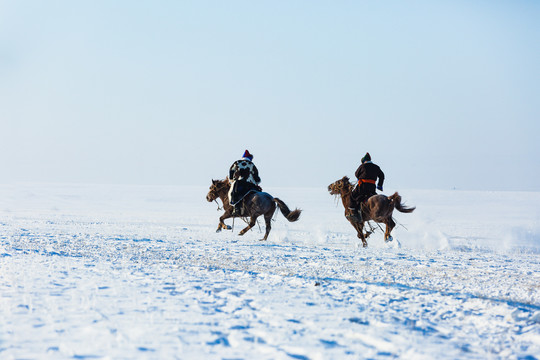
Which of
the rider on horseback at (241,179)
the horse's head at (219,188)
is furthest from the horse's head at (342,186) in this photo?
the horse's head at (219,188)

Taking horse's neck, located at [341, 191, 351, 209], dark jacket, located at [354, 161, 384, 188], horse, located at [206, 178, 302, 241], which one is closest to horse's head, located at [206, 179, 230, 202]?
horse, located at [206, 178, 302, 241]

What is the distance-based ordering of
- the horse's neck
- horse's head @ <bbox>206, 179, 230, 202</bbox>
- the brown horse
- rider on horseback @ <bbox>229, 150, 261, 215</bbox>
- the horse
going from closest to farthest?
the brown horse
the horse's neck
the horse
rider on horseback @ <bbox>229, 150, 261, 215</bbox>
horse's head @ <bbox>206, 179, 230, 202</bbox>

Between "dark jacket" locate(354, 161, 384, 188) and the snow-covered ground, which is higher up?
"dark jacket" locate(354, 161, 384, 188)

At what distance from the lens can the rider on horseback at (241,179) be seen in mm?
→ 13109

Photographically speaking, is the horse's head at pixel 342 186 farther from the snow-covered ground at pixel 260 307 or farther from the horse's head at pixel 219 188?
the snow-covered ground at pixel 260 307

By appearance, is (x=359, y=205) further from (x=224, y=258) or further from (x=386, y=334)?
(x=386, y=334)

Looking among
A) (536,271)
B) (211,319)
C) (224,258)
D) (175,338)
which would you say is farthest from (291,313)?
(536,271)

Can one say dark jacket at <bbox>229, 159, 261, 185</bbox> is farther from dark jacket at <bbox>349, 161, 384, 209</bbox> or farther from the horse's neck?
dark jacket at <bbox>349, 161, 384, 209</bbox>

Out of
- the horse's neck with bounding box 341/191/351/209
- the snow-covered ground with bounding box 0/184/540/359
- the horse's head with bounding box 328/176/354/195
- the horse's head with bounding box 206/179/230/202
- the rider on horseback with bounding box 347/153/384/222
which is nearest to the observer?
the snow-covered ground with bounding box 0/184/540/359

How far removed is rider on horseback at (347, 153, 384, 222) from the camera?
12.2 m

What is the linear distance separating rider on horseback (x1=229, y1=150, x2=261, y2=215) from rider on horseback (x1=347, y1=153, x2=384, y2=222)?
2.58 metres

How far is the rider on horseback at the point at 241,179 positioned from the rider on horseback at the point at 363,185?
2.58 metres

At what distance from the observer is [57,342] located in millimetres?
3326

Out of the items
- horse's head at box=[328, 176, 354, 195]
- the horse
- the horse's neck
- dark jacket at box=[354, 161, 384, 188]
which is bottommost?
the horse
